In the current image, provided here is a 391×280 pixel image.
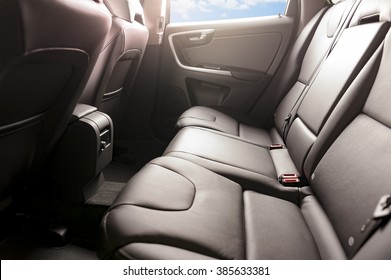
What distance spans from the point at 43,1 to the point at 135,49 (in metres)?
1.04

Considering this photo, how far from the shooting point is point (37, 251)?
1113 millimetres

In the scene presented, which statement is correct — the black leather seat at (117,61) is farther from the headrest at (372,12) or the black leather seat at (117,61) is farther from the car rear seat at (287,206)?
the headrest at (372,12)

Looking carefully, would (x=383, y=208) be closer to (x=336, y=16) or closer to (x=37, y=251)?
(x=37, y=251)

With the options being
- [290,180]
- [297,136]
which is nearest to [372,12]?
[297,136]

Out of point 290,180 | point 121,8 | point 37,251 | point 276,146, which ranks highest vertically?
point 121,8

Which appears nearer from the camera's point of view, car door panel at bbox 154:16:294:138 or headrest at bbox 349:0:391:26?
headrest at bbox 349:0:391:26

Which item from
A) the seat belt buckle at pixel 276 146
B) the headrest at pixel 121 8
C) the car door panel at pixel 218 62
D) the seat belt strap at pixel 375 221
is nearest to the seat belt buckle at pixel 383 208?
the seat belt strap at pixel 375 221

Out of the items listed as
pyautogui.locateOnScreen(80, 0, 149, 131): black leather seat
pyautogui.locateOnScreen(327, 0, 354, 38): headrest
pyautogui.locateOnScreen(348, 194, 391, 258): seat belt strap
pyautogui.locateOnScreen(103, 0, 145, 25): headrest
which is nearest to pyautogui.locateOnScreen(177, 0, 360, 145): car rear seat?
pyautogui.locateOnScreen(327, 0, 354, 38): headrest

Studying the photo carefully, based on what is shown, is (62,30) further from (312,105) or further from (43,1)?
(312,105)

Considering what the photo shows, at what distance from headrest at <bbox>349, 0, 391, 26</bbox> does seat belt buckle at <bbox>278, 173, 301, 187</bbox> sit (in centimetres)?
53

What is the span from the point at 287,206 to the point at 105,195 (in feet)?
2.31

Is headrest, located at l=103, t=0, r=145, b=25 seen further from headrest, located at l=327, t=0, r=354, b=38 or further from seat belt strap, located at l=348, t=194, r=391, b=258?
seat belt strap, located at l=348, t=194, r=391, b=258

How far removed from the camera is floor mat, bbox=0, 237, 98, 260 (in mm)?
1090
